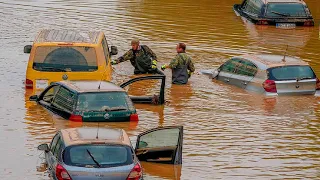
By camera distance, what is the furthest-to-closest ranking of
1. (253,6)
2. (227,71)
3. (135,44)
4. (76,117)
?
(253,6), (227,71), (135,44), (76,117)

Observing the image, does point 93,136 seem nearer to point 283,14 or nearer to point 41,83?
point 41,83

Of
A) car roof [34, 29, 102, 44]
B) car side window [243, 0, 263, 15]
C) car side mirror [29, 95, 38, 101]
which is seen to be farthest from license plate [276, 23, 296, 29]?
car side mirror [29, 95, 38, 101]

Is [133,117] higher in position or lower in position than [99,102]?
lower

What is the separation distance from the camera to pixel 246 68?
95.2 feet

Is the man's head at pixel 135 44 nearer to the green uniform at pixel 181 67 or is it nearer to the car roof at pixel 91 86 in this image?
the green uniform at pixel 181 67

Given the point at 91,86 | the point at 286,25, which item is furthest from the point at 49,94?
the point at 286,25

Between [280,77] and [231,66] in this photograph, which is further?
[231,66]

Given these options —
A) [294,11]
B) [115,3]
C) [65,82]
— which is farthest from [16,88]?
[115,3]

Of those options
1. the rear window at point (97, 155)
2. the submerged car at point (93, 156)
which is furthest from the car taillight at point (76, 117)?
the rear window at point (97, 155)

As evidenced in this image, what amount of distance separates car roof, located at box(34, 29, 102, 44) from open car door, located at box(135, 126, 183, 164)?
7.25 m

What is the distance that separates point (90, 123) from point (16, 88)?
6.76m

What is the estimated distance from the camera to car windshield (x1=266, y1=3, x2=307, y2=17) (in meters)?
42.8

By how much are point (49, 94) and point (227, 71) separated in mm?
6965

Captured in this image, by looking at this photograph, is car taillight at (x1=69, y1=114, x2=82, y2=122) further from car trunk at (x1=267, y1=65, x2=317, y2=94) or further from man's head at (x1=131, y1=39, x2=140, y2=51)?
man's head at (x1=131, y1=39, x2=140, y2=51)
